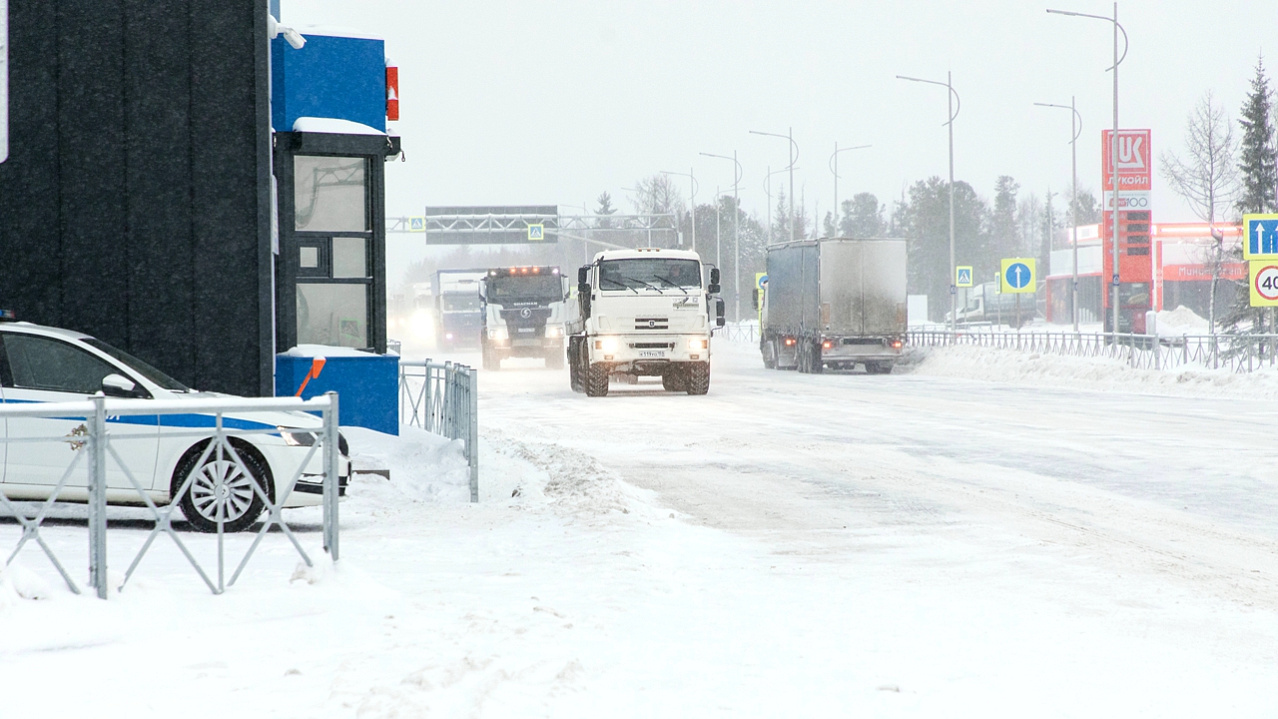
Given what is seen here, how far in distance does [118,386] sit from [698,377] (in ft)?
62.0

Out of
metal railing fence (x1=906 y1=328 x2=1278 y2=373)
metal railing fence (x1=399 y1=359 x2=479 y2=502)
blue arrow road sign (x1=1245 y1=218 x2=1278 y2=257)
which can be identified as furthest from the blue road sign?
metal railing fence (x1=399 y1=359 x2=479 y2=502)

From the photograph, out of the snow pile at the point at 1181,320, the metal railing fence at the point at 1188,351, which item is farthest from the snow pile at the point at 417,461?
the snow pile at the point at 1181,320

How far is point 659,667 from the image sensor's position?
6023 millimetres

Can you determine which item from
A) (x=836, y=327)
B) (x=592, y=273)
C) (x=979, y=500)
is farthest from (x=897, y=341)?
(x=979, y=500)

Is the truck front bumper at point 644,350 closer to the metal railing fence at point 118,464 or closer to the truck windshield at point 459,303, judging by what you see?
the metal railing fence at point 118,464

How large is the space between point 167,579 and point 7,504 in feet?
3.35

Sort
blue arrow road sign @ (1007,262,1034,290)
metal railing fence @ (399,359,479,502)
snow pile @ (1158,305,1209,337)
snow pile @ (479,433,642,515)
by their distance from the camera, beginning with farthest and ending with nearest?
snow pile @ (1158,305,1209,337) → blue arrow road sign @ (1007,262,1034,290) → metal railing fence @ (399,359,479,502) → snow pile @ (479,433,642,515)

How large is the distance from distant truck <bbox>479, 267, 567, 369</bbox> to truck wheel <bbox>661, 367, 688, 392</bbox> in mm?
12761

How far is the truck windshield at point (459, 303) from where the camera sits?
6022 cm

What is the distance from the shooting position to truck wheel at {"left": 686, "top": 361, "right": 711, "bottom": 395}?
90.7 feet

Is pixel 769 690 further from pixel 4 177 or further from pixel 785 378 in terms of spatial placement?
pixel 785 378

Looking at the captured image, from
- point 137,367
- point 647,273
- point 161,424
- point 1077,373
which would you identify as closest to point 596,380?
point 647,273

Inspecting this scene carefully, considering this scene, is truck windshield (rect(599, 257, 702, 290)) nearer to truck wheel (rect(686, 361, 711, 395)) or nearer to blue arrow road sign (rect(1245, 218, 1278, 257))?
truck wheel (rect(686, 361, 711, 395))

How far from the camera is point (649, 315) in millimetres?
27281
